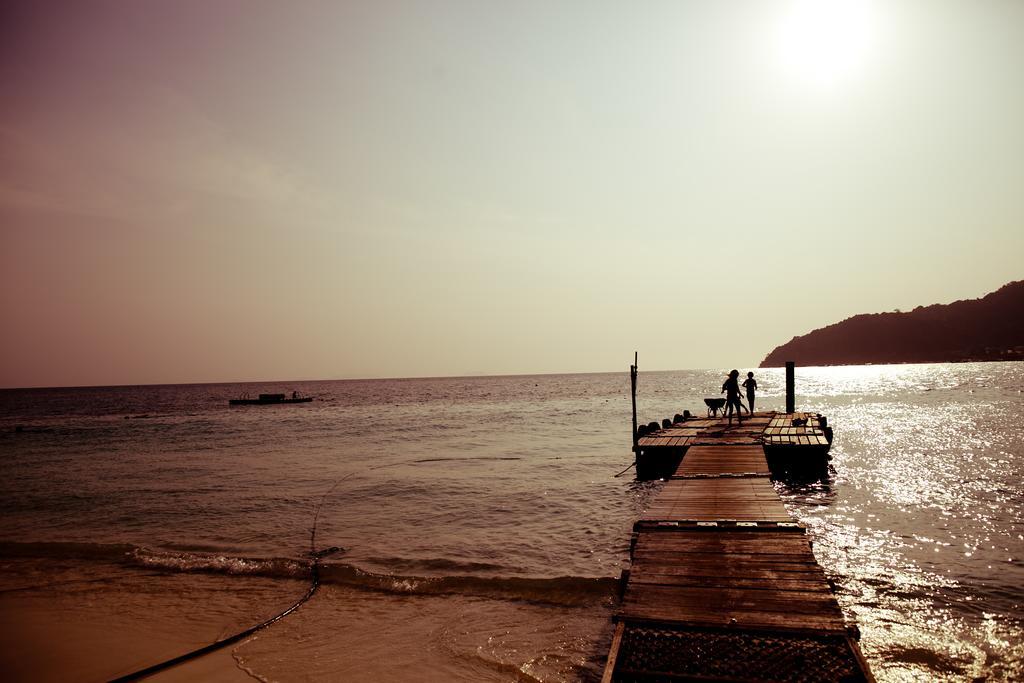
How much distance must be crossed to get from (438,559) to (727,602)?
7.64m

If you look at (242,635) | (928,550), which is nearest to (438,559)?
(242,635)

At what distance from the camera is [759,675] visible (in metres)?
5.45

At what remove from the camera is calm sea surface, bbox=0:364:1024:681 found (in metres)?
8.36

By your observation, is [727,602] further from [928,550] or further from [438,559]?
[928,550]

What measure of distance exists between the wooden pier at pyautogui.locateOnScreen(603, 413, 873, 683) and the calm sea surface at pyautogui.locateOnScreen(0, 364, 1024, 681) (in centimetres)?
162

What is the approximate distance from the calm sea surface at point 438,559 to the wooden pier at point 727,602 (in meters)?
1.62

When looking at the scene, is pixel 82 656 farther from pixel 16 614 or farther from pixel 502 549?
pixel 502 549

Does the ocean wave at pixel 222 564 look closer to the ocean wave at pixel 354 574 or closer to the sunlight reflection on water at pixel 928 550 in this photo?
the ocean wave at pixel 354 574

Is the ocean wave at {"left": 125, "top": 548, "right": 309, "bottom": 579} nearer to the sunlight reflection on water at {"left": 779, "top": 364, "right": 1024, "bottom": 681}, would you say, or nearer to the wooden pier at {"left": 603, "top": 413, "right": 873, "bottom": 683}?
the wooden pier at {"left": 603, "top": 413, "right": 873, "bottom": 683}

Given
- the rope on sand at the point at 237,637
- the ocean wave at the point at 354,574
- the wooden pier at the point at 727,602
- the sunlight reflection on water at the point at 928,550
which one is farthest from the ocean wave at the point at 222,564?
the sunlight reflection on water at the point at 928,550

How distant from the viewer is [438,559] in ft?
42.1

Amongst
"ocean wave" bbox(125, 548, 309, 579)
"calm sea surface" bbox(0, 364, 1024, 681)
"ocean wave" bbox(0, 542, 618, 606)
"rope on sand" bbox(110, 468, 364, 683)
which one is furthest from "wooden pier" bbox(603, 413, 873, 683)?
"ocean wave" bbox(125, 548, 309, 579)

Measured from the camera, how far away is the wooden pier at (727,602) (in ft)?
18.4

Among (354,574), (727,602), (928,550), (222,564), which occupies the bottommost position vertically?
(222,564)
